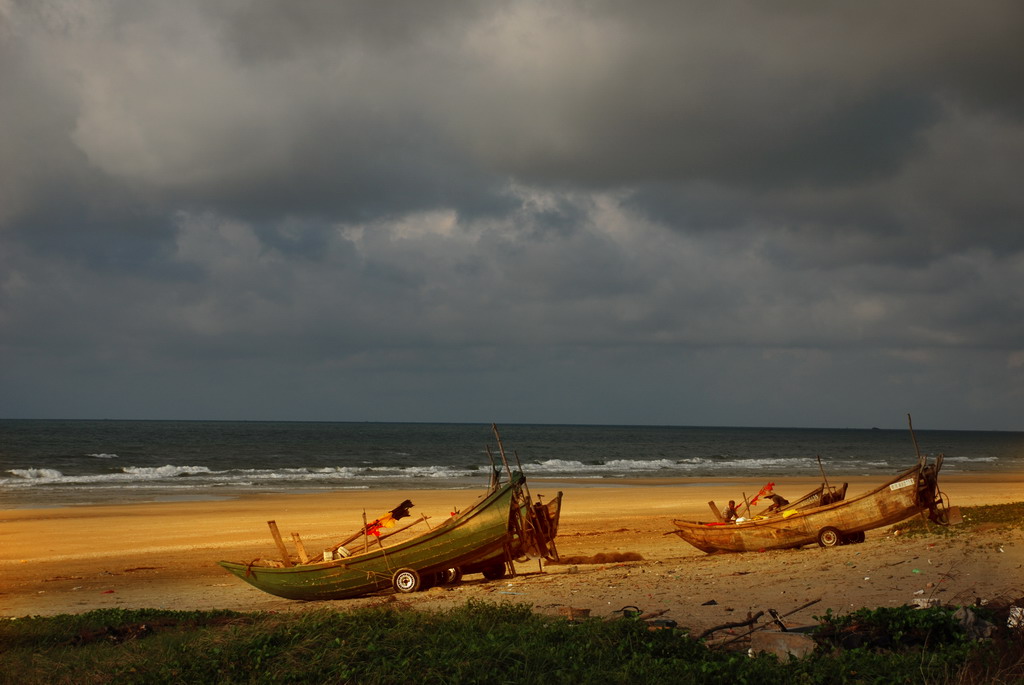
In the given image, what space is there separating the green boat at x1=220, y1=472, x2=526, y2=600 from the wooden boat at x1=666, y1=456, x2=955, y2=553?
600cm

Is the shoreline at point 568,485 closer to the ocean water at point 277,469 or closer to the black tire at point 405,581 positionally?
the ocean water at point 277,469

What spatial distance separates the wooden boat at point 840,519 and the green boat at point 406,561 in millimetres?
5997

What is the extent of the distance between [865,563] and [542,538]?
5843 millimetres

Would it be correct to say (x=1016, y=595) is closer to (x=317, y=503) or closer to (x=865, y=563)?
(x=865, y=563)

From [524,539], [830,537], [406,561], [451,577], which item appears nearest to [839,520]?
[830,537]

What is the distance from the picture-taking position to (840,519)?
17.2 metres


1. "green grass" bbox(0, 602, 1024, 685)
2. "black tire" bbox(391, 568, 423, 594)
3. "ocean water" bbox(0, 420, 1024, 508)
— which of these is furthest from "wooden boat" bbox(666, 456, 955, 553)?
"ocean water" bbox(0, 420, 1024, 508)

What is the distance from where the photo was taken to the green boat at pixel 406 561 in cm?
1426

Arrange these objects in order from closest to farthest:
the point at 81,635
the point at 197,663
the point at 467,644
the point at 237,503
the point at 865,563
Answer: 1. the point at 197,663
2. the point at 467,644
3. the point at 81,635
4. the point at 865,563
5. the point at 237,503

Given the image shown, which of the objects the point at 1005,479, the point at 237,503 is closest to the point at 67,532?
the point at 237,503

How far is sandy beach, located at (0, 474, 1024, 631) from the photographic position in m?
12.2

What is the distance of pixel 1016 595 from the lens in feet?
35.8

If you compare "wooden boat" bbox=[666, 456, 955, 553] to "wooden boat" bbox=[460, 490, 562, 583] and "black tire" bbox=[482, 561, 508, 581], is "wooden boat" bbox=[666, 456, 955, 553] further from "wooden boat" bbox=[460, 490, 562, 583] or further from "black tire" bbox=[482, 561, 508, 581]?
"black tire" bbox=[482, 561, 508, 581]

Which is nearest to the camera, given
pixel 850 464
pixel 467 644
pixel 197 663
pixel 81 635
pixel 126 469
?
pixel 197 663
